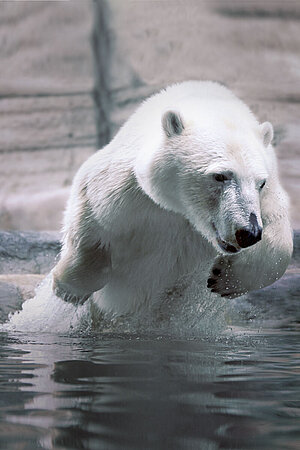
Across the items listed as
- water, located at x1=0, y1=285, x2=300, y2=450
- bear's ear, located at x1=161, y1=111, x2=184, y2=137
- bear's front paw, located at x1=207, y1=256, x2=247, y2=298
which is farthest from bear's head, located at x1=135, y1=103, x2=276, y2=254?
water, located at x1=0, y1=285, x2=300, y2=450

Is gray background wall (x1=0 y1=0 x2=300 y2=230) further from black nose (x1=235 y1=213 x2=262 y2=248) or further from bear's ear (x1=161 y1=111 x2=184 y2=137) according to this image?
black nose (x1=235 y1=213 x2=262 y2=248)

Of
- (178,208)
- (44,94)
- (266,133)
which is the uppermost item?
(44,94)

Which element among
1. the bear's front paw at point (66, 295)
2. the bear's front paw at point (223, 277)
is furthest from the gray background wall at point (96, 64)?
the bear's front paw at point (223, 277)

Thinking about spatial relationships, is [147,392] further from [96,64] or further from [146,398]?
[96,64]

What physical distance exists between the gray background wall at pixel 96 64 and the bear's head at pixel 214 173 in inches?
262

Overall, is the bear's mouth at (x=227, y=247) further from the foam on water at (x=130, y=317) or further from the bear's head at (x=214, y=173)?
the foam on water at (x=130, y=317)

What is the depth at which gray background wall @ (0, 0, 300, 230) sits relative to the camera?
9672 mm

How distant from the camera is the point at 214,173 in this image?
278cm

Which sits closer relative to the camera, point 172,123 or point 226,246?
point 226,246

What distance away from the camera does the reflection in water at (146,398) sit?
120 centimetres

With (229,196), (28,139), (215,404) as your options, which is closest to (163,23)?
(28,139)

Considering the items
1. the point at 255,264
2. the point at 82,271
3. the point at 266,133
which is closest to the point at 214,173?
the point at 266,133

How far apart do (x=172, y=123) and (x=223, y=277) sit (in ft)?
2.58

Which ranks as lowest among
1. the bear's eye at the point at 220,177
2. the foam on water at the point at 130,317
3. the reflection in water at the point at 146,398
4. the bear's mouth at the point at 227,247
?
the reflection in water at the point at 146,398
